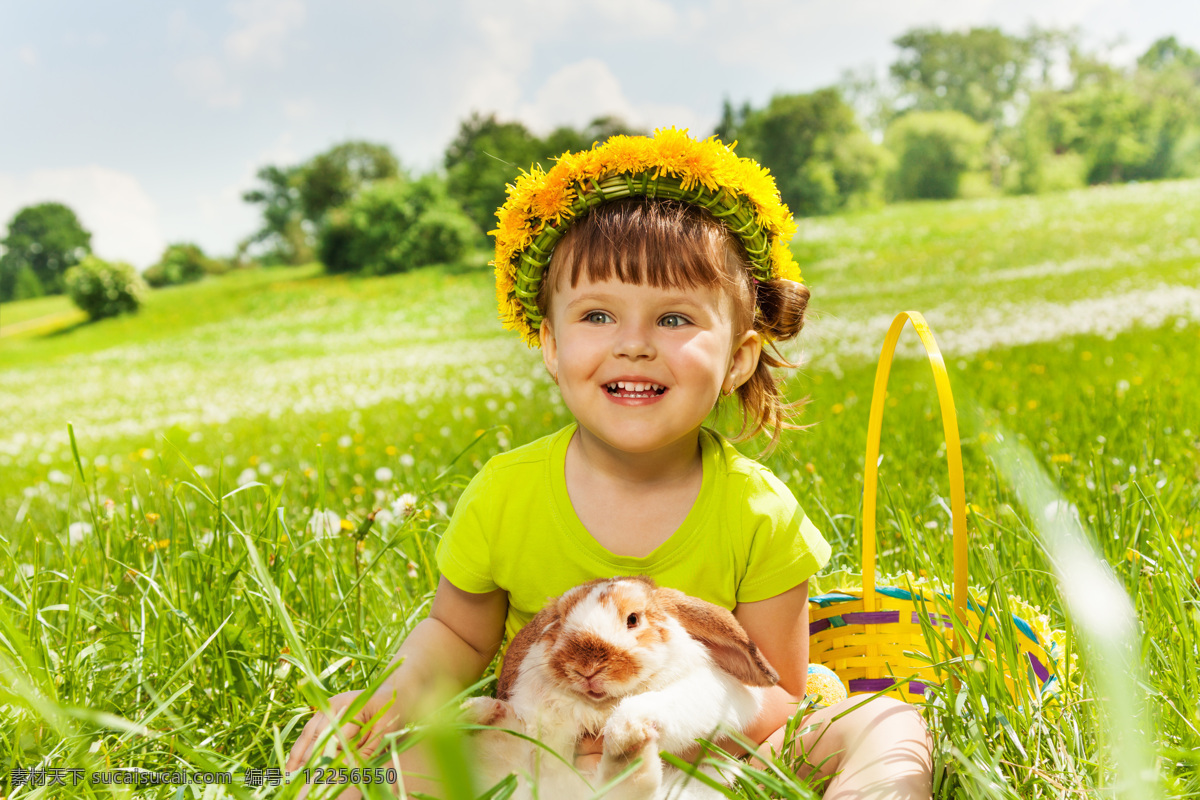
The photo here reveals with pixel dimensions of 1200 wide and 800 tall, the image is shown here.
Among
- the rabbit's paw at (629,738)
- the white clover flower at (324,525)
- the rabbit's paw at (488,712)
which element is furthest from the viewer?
the white clover flower at (324,525)

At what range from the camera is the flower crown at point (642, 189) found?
6.09ft

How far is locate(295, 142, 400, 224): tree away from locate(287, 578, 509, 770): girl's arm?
117ft

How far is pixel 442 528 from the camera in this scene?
8.91ft

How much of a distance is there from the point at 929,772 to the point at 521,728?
760 mm

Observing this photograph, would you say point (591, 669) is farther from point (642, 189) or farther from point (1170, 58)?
point (1170, 58)

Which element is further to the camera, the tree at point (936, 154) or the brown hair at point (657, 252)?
the tree at point (936, 154)

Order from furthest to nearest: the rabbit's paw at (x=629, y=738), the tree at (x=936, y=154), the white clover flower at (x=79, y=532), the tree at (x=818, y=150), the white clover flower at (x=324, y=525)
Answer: the tree at (x=818, y=150) → the tree at (x=936, y=154) → the white clover flower at (x=79, y=532) → the white clover flower at (x=324, y=525) → the rabbit's paw at (x=629, y=738)

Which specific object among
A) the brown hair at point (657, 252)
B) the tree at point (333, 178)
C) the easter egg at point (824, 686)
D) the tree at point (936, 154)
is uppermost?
the tree at point (333, 178)

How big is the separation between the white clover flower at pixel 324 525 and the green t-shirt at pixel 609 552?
0.34m

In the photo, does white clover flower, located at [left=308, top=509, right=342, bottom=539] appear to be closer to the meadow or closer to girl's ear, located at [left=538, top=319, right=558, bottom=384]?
the meadow

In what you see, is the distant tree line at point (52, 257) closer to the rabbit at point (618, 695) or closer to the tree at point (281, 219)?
the tree at point (281, 219)

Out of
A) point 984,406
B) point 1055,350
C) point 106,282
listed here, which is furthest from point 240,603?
point 106,282

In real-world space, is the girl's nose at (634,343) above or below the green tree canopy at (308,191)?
below

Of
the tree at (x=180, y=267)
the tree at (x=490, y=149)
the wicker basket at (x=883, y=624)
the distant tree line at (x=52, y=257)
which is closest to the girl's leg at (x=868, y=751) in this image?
the wicker basket at (x=883, y=624)
